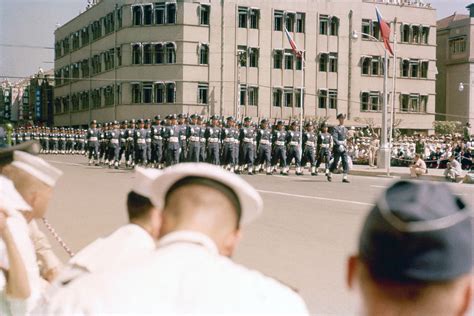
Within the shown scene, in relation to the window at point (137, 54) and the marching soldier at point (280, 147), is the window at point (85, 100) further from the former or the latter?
the marching soldier at point (280, 147)

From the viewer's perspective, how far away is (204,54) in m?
54.5

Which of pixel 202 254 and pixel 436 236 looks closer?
pixel 436 236

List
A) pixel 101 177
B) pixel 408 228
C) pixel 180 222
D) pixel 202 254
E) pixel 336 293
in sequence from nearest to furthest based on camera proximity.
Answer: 1. pixel 408 228
2. pixel 202 254
3. pixel 180 222
4. pixel 336 293
5. pixel 101 177

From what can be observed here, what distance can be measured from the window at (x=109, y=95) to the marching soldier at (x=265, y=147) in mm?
34429

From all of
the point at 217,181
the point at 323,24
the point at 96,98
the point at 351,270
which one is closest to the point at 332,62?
the point at 323,24

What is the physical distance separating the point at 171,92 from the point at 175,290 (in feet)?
175

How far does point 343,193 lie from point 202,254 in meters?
15.4

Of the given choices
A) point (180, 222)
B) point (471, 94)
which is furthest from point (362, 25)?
point (180, 222)

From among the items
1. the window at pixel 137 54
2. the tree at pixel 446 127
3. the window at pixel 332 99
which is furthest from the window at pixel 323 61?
the window at pixel 137 54

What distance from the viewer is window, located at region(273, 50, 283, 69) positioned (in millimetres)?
56375

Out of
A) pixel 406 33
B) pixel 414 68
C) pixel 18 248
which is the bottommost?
pixel 18 248

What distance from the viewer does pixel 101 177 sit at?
2281cm

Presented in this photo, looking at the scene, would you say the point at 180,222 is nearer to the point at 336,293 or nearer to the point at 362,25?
the point at 336,293

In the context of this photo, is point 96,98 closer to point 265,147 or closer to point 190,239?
point 265,147
